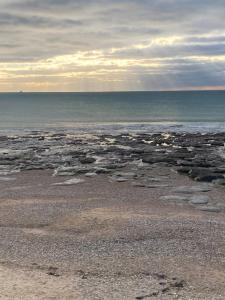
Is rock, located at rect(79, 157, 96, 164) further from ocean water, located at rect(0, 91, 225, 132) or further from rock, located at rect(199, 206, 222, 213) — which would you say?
ocean water, located at rect(0, 91, 225, 132)

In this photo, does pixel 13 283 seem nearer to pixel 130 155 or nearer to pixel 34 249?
pixel 34 249

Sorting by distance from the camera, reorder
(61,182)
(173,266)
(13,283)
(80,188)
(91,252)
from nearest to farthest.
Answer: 1. (13,283)
2. (173,266)
3. (91,252)
4. (80,188)
5. (61,182)

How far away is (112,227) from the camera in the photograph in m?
15.4

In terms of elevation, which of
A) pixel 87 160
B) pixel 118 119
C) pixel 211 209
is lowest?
pixel 211 209

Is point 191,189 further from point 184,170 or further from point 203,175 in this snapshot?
point 184,170

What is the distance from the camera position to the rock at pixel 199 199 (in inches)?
757

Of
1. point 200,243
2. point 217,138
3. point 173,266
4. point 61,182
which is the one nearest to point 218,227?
point 200,243

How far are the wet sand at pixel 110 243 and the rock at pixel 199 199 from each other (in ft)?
0.63

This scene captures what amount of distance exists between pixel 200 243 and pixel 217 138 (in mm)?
30100

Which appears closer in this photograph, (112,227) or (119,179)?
(112,227)

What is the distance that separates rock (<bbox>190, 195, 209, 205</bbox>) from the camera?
63.1 feet

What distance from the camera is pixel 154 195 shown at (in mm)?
20578

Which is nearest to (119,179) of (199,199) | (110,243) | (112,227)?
(199,199)

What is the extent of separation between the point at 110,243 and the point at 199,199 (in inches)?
267
